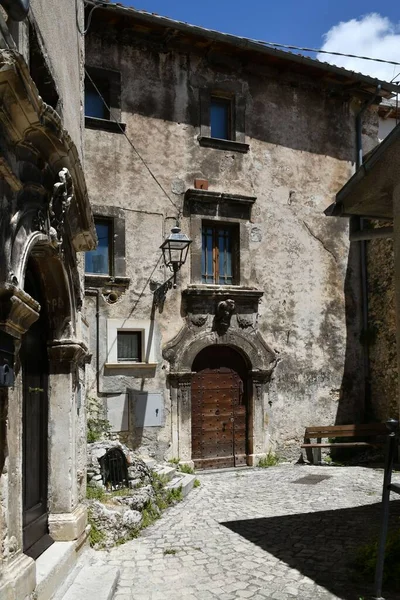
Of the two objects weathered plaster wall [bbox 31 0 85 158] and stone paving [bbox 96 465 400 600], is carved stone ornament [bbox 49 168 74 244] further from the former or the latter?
stone paving [bbox 96 465 400 600]

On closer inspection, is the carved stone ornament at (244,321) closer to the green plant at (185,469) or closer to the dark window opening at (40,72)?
the green plant at (185,469)

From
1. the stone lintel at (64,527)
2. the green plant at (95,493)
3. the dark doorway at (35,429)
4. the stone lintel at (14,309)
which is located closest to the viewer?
the stone lintel at (14,309)

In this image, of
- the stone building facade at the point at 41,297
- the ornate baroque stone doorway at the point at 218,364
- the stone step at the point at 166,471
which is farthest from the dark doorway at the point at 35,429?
the ornate baroque stone doorway at the point at 218,364

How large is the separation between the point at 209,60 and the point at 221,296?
4.66 meters

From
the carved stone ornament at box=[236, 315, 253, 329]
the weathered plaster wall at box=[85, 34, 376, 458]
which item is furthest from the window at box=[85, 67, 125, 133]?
the carved stone ornament at box=[236, 315, 253, 329]

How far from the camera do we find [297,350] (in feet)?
38.5

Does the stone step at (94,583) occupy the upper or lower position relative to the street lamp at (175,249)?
lower

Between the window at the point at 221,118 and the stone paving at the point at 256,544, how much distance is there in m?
6.75

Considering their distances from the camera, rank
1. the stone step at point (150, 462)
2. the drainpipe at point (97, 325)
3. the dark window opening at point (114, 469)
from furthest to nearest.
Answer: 1. the drainpipe at point (97, 325)
2. the stone step at point (150, 462)
3. the dark window opening at point (114, 469)

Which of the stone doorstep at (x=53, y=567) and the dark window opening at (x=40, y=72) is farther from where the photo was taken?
the dark window opening at (x=40, y=72)

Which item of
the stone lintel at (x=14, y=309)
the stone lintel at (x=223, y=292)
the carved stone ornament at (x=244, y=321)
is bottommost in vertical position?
the stone lintel at (x=14, y=309)

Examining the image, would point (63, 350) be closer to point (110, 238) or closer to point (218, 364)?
point (110, 238)

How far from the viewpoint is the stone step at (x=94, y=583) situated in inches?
172

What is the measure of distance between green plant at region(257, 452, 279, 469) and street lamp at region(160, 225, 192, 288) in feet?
12.4
